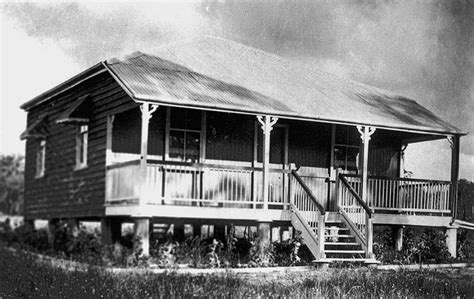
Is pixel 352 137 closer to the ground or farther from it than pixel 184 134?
farther from it

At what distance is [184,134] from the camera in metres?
20.3

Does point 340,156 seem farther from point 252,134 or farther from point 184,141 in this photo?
point 184,141

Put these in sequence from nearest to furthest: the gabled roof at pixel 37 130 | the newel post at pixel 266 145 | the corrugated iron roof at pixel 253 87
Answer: the corrugated iron roof at pixel 253 87 < the newel post at pixel 266 145 < the gabled roof at pixel 37 130

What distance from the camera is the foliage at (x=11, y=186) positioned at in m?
40.6

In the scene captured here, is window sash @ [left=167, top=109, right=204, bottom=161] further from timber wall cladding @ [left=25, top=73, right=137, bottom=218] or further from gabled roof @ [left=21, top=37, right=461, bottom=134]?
timber wall cladding @ [left=25, top=73, right=137, bottom=218]

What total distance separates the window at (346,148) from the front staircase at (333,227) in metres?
2.66

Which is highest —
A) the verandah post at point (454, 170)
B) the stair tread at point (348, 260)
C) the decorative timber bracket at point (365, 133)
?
the decorative timber bracket at point (365, 133)

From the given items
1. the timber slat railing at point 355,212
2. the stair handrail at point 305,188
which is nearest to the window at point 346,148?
the timber slat railing at point 355,212

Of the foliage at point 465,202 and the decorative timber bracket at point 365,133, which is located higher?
the decorative timber bracket at point 365,133

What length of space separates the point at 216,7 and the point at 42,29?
457 centimetres

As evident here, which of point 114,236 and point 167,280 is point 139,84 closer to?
point 114,236

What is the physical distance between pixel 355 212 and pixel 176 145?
17.6ft

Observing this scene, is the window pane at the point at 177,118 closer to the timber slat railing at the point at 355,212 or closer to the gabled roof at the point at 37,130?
the timber slat railing at the point at 355,212

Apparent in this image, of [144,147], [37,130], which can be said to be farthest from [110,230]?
[37,130]
